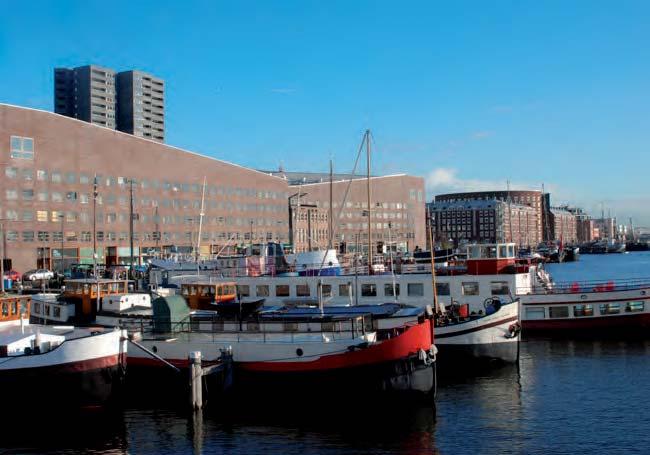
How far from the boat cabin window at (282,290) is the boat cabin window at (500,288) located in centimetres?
1397

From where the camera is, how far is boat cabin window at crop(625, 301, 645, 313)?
1834 inches

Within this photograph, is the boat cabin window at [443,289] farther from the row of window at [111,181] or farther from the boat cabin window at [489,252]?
the row of window at [111,181]

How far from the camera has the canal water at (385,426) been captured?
23.8 m

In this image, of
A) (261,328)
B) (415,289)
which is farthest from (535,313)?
(261,328)

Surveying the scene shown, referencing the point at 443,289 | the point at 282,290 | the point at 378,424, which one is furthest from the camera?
the point at 282,290

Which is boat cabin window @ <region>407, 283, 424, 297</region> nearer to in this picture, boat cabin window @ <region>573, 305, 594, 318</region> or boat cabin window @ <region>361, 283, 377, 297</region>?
boat cabin window @ <region>361, 283, 377, 297</region>

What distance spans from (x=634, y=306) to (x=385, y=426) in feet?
90.9

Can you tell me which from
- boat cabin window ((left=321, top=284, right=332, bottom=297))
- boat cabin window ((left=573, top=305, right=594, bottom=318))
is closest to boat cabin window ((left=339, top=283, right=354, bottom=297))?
boat cabin window ((left=321, top=284, right=332, bottom=297))

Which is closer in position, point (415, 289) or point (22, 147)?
point (415, 289)

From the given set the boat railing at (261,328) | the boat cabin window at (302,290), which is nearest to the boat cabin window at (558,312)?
the boat cabin window at (302,290)

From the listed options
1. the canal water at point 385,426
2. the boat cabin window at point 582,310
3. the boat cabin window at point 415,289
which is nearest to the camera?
the canal water at point 385,426

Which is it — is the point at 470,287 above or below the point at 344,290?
above

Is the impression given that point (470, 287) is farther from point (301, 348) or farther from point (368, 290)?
point (301, 348)

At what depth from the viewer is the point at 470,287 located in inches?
1784
